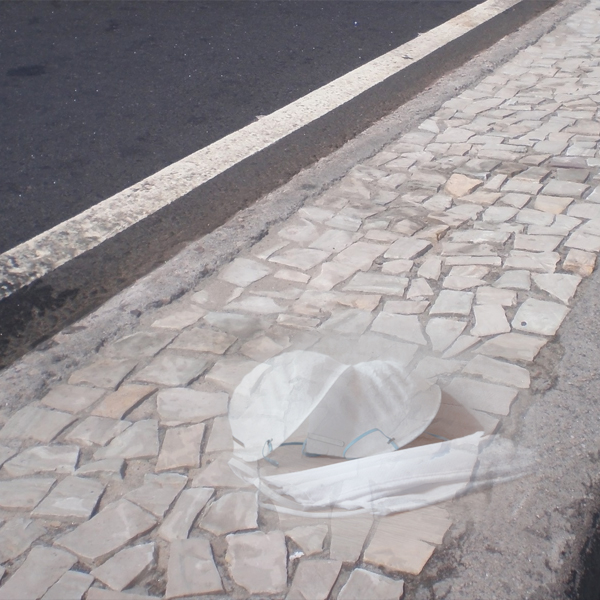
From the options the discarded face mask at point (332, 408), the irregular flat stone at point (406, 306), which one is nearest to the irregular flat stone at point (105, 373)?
the discarded face mask at point (332, 408)

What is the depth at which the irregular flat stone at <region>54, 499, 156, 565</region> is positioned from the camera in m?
2.04

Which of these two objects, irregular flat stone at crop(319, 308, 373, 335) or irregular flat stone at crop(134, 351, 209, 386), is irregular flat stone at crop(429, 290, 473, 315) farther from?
irregular flat stone at crop(134, 351, 209, 386)

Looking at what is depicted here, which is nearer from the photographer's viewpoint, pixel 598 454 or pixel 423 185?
pixel 598 454

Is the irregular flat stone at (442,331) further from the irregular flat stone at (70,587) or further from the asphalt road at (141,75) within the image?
the asphalt road at (141,75)

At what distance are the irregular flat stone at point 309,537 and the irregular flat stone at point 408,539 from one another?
0.43 feet

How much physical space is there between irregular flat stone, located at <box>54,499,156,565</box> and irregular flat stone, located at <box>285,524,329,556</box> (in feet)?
1.32

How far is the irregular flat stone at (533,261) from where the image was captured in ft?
10.4

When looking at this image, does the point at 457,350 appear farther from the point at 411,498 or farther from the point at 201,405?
the point at 201,405

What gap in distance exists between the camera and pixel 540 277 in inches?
122

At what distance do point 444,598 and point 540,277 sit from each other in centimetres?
163

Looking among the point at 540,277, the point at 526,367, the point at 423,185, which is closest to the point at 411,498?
the point at 526,367

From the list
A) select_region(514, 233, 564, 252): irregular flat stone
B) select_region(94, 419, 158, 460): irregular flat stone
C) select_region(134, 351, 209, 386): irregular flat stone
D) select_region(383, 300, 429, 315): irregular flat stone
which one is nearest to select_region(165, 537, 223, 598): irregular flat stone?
select_region(94, 419, 158, 460): irregular flat stone

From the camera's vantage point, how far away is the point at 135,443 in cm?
241

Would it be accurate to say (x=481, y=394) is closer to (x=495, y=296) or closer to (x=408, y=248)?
(x=495, y=296)
